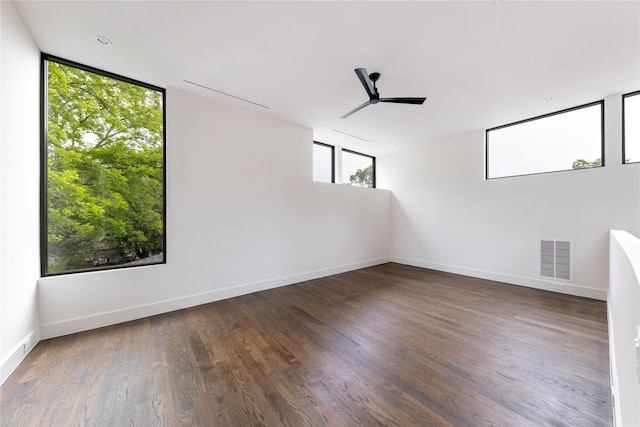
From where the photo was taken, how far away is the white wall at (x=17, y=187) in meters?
1.80

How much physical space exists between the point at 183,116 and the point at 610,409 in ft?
15.9

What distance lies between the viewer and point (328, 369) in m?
1.87

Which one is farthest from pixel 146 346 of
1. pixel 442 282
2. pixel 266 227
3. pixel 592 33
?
pixel 592 33

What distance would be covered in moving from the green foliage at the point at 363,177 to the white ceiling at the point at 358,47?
2480mm

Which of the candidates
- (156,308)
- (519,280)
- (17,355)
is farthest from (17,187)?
(519,280)

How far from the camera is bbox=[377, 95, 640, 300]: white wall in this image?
329 cm

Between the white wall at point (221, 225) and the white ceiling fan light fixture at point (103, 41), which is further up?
the white ceiling fan light fixture at point (103, 41)

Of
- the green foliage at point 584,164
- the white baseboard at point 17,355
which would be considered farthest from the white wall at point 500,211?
the white baseboard at point 17,355

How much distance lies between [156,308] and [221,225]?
130 centimetres

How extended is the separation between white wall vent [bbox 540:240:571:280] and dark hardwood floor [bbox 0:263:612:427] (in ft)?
1.96

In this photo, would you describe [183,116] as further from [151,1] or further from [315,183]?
[315,183]

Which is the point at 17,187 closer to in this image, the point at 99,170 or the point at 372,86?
the point at 99,170

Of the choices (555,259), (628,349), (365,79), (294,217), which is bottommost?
(555,259)

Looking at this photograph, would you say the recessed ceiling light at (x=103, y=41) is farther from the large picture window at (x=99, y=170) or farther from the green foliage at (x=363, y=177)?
the green foliage at (x=363, y=177)
